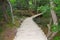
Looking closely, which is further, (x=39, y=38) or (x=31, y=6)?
(x=31, y=6)

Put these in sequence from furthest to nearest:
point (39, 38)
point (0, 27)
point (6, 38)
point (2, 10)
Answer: point (2, 10)
point (0, 27)
point (6, 38)
point (39, 38)

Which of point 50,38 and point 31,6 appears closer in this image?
point 50,38

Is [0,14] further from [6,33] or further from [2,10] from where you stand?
[6,33]

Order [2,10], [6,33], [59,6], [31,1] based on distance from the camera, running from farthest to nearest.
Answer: [31,1] → [2,10] → [6,33] → [59,6]

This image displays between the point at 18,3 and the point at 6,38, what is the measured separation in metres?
19.6

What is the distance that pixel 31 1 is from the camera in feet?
121

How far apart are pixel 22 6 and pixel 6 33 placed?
1904 cm

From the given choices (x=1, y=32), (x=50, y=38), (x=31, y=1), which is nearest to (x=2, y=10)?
(x=1, y=32)

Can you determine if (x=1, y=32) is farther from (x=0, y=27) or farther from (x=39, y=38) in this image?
(x=39, y=38)

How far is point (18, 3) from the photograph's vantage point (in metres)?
31.3

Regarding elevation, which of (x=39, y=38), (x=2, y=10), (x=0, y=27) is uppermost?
(x=2, y=10)

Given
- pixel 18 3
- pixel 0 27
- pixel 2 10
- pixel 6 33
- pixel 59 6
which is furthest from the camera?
pixel 18 3

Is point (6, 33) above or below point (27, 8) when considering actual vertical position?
below

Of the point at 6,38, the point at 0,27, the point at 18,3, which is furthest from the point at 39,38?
A: the point at 18,3
